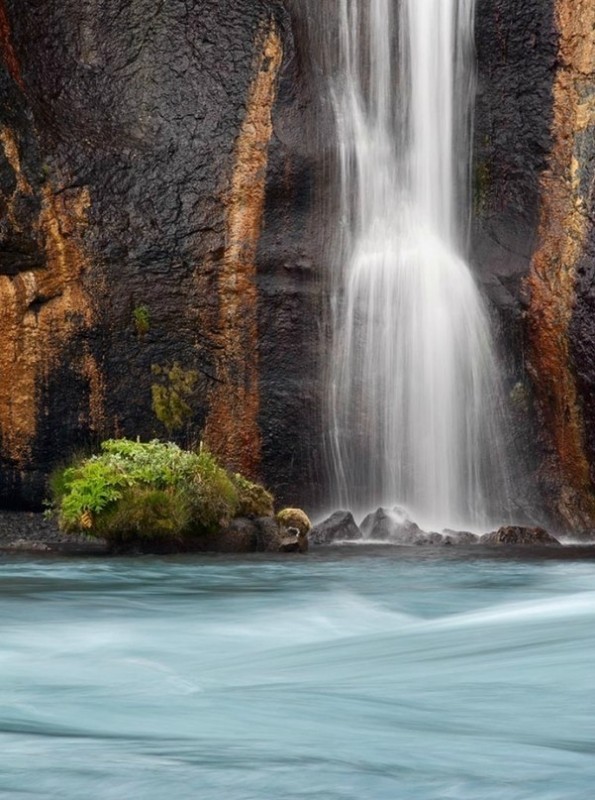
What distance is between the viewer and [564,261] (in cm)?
1641

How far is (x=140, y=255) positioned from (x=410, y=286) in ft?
10.4

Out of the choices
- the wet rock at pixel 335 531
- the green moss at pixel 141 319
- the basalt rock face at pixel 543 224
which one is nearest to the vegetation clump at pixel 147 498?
the wet rock at pixel 335 531

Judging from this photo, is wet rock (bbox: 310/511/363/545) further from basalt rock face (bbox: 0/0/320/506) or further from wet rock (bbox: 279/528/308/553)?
basalt rock face (bbox: 0/0/320/506)

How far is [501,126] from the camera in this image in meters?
17.2

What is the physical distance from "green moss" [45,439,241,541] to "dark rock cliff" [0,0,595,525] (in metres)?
2.87

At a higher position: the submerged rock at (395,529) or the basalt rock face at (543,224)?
the basalt rock face at (543,224)

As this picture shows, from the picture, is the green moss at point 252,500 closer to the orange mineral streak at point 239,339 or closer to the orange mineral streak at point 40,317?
the orange mineral streak at point 239,339

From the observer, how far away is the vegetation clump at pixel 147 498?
43.2 feet

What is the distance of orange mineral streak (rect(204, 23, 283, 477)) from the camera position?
16.6 meters

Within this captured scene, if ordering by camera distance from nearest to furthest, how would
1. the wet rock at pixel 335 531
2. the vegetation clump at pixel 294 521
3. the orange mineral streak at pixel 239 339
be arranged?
1. the vegetation clump at pixel 294 521
2. the wet rock at pixel 335 531
3. the orange mineral streak at pixel 239 339

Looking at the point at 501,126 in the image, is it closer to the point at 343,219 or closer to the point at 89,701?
the point at 343,219

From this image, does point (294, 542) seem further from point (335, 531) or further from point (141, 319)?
point (141, 319)

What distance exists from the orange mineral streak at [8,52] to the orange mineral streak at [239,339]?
276cm

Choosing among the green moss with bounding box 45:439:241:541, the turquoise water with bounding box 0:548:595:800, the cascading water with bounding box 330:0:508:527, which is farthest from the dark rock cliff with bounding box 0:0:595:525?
the turquoise water with bounding box 0:548:595:800
